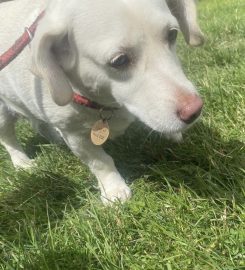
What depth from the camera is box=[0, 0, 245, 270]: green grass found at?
2.16m

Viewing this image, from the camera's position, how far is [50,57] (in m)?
2.28

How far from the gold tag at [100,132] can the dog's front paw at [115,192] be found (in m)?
0.32

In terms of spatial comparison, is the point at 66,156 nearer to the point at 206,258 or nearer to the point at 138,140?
the point at 138,140

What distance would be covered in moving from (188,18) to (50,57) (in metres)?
0.79

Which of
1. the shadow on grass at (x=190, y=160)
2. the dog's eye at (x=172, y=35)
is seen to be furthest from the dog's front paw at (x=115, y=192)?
the dog's eye at (x=172, y=35)

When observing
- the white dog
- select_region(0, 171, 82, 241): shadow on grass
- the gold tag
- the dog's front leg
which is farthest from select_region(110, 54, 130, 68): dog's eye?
select_region(0, 171, 82, 241): shadow on grass

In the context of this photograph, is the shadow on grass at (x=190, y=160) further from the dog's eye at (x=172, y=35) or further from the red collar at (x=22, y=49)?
the dog's eye at (x=172, y=35)

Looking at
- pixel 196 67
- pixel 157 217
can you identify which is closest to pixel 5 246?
pixel 157 217

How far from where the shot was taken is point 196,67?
13.8 ft

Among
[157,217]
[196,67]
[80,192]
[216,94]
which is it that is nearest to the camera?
[157,217]

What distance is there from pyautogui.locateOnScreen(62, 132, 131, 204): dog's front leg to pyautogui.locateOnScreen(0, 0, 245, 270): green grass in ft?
0.26

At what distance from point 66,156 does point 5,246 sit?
96 centimetres

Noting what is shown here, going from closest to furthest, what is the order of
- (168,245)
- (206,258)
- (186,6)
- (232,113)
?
(206,258) → (168,245) → (186,6) → (232,113)

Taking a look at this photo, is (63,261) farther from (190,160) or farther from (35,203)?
(190,160)
